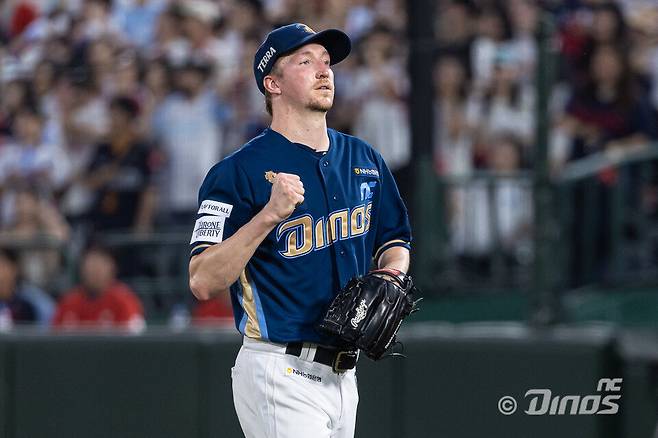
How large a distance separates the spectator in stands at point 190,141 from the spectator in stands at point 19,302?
3.29 ft

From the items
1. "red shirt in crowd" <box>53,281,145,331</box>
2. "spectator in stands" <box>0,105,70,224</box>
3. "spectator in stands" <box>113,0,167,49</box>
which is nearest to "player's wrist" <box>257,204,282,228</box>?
"red shirt in crowd" <box>53,281,145,331</box>

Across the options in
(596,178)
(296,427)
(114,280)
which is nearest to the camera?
(296,427)

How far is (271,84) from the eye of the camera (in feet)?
14.3

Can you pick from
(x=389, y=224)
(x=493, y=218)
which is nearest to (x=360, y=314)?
(x=389, y=224)

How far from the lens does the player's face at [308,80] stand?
168 inches

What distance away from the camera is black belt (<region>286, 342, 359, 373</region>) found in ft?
14.0

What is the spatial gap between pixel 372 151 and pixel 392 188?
153mm

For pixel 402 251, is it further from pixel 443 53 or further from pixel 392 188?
pixel 443 53

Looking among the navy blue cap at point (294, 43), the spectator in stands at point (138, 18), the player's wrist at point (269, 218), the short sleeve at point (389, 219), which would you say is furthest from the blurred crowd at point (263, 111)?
the player's wrist at point (269, 218)

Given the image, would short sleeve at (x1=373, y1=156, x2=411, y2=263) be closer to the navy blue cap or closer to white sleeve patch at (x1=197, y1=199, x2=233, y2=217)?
the navy blue cap

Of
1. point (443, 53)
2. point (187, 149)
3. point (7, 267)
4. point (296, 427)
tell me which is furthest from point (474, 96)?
point (296, 427)

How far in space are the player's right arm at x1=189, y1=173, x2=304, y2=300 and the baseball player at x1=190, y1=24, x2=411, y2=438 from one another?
6 cm

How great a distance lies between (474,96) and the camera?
786 centimetres

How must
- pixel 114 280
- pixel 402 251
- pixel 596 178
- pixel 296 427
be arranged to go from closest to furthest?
pixel 296 427 → pixel 402 251 → pixel 596 178 → pixel 114 280
